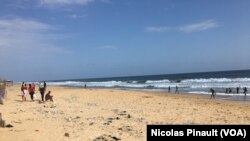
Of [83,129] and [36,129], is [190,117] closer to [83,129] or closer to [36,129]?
[83,129]

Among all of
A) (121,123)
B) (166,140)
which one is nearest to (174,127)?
(166,140)

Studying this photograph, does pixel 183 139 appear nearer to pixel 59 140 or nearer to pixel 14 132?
pixel 59 140

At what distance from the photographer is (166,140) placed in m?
6.06

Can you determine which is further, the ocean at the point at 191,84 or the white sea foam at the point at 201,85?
the white sea foam at the point at 201,85

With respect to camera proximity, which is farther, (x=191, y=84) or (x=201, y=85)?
(x=191, y=84)

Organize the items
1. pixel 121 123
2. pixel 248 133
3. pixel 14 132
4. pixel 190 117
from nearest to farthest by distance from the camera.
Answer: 1. pixel 248 133
2. pixel 14 132
3. pixel 121 123
4. pixel 190 117

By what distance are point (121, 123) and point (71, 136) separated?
3663mm

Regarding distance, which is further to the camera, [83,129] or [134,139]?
[83,129]

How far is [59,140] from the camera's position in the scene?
11.8m

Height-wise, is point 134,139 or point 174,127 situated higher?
point 174,127

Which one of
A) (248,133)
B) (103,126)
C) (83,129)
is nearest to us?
(248,133)

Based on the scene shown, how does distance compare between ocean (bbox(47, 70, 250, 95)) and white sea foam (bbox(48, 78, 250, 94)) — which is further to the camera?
white sea foam (bbox(48, 78, 250, 94))

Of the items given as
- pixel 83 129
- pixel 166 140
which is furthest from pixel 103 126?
pixel 166 140

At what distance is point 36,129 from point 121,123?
3.98m
